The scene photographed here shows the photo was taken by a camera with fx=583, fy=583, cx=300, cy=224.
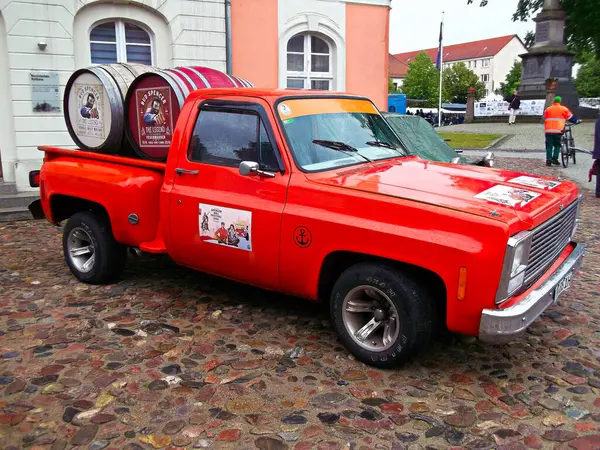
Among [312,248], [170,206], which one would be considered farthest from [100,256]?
[312,248]

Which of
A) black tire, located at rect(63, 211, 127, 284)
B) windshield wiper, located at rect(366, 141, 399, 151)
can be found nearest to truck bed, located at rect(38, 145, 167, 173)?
black tire, located at rect(63, 211, 127, 284)

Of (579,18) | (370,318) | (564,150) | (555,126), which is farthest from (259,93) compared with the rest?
(579,18)

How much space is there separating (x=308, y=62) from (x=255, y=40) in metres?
1.45

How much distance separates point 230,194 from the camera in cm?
→ 431

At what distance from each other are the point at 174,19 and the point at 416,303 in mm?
9361

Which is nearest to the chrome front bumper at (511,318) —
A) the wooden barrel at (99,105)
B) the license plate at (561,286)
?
the license plate at (561,286)

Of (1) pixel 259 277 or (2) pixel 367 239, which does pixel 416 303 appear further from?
(1) pixel 259 277

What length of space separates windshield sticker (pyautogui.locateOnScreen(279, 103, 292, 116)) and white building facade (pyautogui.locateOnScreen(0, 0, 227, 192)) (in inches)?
297

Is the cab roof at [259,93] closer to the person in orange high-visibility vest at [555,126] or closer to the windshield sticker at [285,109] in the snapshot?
the windshield sticker at [285,109]

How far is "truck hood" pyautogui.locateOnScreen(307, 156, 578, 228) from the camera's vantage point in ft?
11.3

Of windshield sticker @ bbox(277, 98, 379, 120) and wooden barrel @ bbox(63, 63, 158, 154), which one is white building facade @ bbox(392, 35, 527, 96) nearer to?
wooden barrel @ bbox(63, 63, 158, 154)

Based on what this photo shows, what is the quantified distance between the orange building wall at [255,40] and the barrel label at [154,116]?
7022 mm

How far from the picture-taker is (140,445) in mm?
3004

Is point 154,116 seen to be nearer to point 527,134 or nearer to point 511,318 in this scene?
point 511,318
